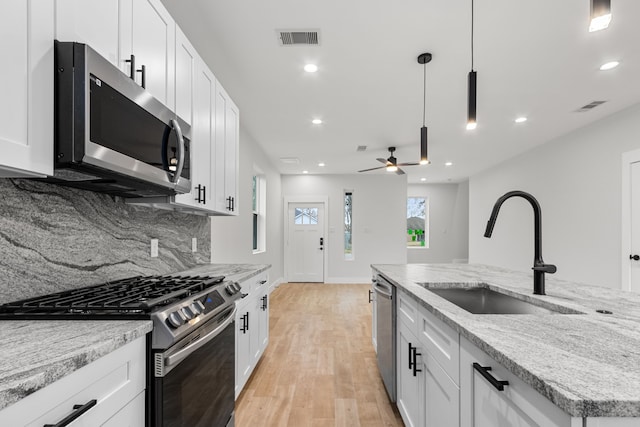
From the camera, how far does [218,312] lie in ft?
4.92

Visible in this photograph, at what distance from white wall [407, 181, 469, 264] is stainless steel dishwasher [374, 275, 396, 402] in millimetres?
7943

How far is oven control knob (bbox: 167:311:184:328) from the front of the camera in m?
1.09

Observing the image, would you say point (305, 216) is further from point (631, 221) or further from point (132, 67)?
point (132, 67)

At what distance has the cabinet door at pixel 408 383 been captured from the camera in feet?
5.13

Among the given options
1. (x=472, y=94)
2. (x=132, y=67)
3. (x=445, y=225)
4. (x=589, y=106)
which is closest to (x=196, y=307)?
(x=132, y=67)

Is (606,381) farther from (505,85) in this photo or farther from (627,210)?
(627,210)

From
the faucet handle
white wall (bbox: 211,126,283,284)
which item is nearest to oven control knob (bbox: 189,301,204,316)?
the faucet handle

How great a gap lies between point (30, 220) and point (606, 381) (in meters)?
1.78

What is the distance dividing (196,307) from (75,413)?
58 cm

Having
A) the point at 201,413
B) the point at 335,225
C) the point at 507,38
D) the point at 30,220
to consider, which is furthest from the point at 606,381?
the point at 335,225

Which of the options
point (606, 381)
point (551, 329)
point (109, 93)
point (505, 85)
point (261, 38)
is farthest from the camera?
point (505, 85)

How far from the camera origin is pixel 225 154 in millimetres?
2602

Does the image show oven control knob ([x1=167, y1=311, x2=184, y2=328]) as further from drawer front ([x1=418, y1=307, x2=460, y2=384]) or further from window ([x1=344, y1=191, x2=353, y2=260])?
window ([x1=344, y1=191, x2=353, y2=260])

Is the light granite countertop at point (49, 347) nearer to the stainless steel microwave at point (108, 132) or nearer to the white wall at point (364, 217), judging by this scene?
the stainless steel microwave at point (108, 132)
